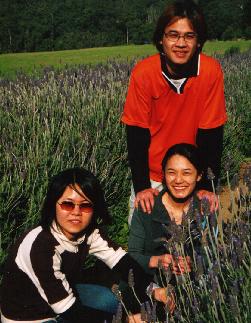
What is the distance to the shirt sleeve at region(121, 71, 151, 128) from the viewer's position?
2756 millimetres

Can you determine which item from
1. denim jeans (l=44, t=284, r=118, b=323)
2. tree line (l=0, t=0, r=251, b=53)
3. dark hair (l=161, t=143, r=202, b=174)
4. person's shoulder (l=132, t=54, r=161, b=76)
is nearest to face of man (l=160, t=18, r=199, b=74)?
person's shoulder (l=132, t=54, r=161, b=76)

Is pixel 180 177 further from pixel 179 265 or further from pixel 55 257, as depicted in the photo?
pixel 179 265

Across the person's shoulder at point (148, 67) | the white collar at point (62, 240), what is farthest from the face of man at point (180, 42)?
the white collar at point (62, 240)

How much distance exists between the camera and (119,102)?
5719 mm

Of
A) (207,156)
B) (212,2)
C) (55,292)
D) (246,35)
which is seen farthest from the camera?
(212,2)

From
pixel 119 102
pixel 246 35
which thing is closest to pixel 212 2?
pixel 246 35

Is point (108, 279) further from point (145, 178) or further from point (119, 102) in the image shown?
point (119, 102)

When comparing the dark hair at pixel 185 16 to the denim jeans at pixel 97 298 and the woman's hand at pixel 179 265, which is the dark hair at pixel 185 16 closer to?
the woman's hand at pixel 179 265

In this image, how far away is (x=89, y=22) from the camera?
86.2 m

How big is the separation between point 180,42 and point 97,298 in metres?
1.46

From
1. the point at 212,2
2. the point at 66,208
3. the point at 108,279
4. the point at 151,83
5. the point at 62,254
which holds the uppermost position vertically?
the point at 212,2

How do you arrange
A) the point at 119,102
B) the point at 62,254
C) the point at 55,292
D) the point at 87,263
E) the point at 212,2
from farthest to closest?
the point at 212,2
the point at 119,102
the point at 87,263
the point at 62,254
the point at 55,292

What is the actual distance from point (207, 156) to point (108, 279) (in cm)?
149

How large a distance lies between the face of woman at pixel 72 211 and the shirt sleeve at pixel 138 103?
625mm
